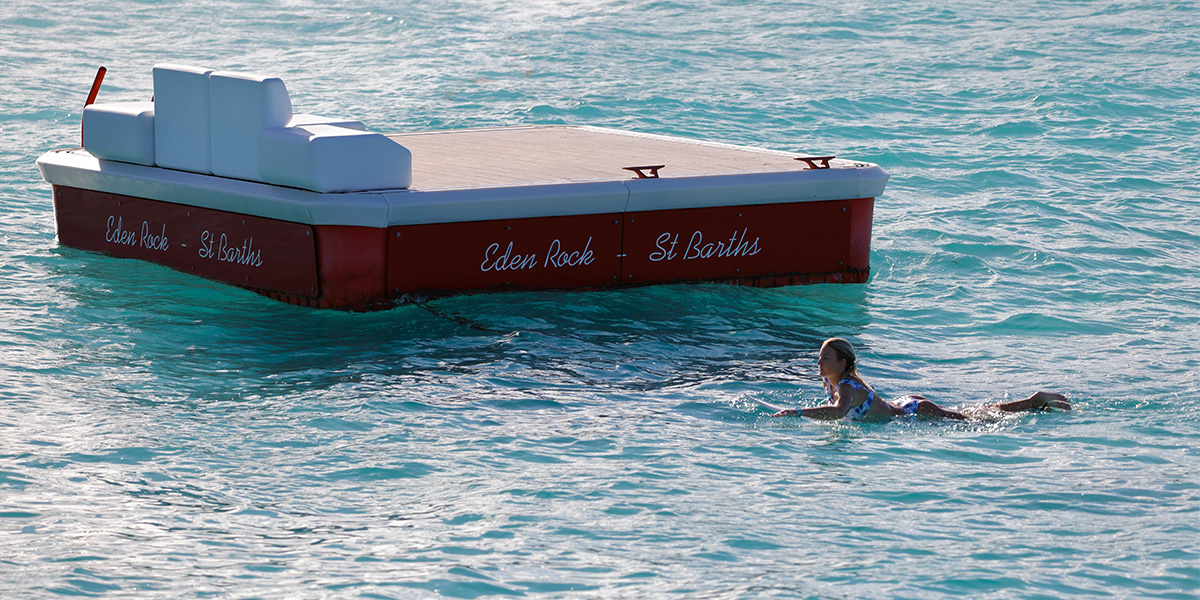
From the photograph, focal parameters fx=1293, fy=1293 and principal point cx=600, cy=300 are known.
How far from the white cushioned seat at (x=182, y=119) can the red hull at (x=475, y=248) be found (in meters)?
0.32

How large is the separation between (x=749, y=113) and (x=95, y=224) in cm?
1054

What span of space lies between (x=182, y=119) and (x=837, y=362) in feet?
15.2

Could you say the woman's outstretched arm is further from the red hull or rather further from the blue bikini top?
the red hull

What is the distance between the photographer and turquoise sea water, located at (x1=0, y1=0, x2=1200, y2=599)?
462 cm

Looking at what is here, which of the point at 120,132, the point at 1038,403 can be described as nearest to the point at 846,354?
the point at 1038,403

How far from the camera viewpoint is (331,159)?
7.53 meters

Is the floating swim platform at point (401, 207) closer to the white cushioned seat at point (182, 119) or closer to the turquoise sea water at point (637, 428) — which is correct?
the white cushioned seat at point (182, 119)

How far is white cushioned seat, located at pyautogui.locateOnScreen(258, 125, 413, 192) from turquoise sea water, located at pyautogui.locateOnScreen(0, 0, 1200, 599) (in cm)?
84

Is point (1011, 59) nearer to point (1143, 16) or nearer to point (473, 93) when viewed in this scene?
point (1143, 16)

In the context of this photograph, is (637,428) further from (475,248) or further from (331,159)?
(331,159)

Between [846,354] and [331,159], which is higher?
[331,159]

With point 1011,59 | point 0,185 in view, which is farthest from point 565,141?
point 1011,59

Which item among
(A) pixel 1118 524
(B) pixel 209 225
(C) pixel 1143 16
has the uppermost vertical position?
(C) pixel 1143 16

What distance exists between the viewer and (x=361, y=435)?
19.6 ft
